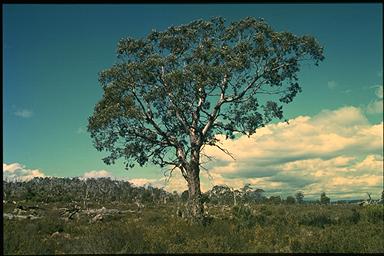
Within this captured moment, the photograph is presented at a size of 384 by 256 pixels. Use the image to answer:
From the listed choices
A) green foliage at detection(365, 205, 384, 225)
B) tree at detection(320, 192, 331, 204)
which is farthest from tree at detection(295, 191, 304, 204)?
green foliage at detection(365, 205, 384, 225)

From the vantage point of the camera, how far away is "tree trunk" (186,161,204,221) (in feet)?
80.9

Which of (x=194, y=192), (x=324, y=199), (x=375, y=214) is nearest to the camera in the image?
(x=194, y=192)

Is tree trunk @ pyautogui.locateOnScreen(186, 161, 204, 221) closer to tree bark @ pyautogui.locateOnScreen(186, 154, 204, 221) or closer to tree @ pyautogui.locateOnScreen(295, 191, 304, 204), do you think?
tree bark @ pyautogui.locateOnScreen(186, 154, 204, 221)

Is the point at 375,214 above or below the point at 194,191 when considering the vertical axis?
below

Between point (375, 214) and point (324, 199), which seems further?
point (324, 199)

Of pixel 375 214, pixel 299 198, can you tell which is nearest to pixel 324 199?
pixel 299 198

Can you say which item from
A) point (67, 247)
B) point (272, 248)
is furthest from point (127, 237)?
point (272, 248)

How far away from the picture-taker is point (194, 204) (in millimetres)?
24891

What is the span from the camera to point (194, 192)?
25453mm

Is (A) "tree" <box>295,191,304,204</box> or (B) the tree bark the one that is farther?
(A) "tree" <box>295,191,304,204</box>

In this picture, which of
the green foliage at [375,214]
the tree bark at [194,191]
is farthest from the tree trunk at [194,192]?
the green foliage at [375,214]

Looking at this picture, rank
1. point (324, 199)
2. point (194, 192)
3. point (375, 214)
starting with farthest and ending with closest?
1. point (324, 199)
2. point (375, 214)
3. point (194, 192)

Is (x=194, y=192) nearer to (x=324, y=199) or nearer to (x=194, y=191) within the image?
(x=194, y=191)

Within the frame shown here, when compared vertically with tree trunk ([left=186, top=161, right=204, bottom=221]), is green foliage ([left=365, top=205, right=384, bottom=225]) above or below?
below
